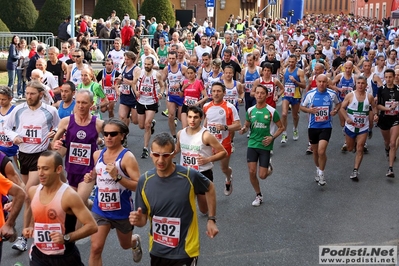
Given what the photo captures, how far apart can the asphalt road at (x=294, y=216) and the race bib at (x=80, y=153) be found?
951 millimetres

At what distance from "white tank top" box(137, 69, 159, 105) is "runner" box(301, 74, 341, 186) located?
294cm

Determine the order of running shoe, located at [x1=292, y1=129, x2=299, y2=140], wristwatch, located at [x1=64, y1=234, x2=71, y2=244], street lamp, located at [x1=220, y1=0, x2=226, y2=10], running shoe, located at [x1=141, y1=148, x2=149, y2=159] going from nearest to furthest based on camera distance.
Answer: wristwatch, located at [x1=64, y1=234, x2=71, y2=244]
running shoe, located at [x1=141, y1=148, x2=149, y2=159]
running shoe, located at [x1=292, y1=129, x2=299, y2=140]
street lamp, located at [x1=220, y1=0, x2=226, y2=10]

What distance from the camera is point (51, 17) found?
2772 centimetres

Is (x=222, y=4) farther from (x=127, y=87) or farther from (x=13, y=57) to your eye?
(x=127, y=87)

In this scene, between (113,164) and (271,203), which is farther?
(271,203)

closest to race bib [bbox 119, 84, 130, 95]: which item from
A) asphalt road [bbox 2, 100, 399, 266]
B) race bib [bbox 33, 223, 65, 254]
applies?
asphalt road [bbox 2, 100, 399, 266]

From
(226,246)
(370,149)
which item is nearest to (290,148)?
(370,149)

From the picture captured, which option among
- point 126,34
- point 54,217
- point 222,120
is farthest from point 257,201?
point 126,34

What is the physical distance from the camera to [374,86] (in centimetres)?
1432

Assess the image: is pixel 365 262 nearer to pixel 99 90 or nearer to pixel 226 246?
pixel 226 246

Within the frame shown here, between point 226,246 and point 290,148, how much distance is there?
5.97 m

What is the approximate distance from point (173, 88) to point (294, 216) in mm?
5177

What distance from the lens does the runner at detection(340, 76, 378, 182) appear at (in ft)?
36.2

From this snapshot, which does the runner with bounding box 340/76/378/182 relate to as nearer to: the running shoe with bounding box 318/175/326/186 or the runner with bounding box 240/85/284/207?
the running shoe with bounding box 318/175/326/186
